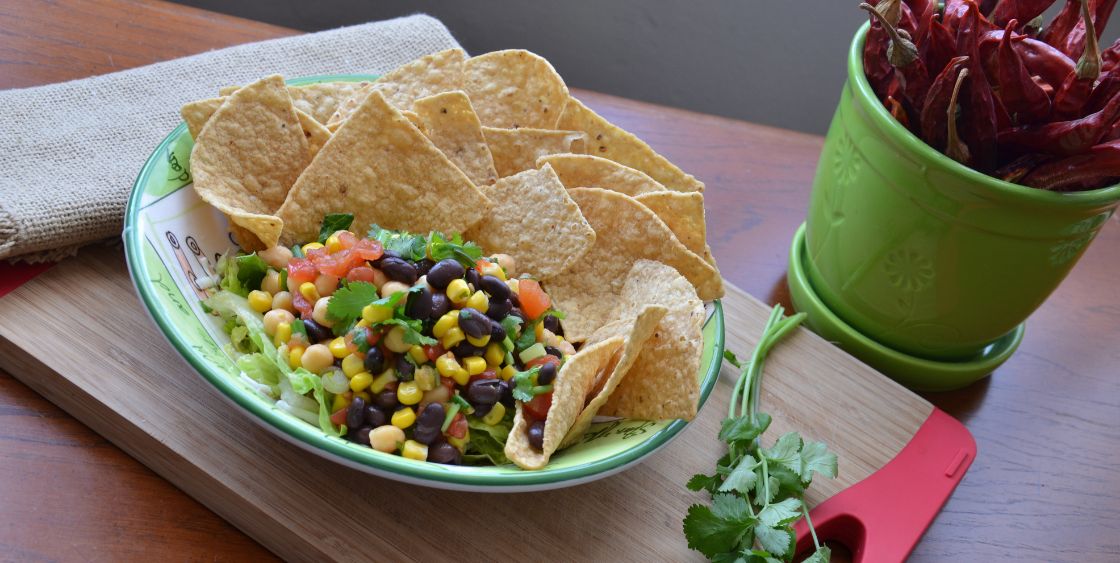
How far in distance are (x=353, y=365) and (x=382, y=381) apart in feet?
0.18

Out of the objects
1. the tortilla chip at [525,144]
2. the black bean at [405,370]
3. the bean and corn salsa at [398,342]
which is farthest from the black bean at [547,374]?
the tortilla chip at [525,144]

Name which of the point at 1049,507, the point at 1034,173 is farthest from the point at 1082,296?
the point at 1034,173

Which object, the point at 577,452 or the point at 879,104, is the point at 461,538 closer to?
the point at 577,452

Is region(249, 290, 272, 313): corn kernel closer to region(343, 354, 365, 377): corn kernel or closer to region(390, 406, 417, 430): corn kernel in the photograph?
region(343, 354, 365, 377): corn kernel

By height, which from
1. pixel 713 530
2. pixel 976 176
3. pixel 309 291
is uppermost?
pixel 976 176

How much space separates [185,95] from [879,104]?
59.1 inches

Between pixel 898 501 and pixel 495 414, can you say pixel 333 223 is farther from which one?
pixel 898 501

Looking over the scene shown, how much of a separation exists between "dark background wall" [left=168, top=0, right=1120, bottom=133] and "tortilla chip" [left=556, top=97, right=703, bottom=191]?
1.85 metres

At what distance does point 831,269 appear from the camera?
194 centimetres

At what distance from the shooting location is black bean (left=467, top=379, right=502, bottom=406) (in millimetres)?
1479

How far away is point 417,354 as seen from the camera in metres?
1.49

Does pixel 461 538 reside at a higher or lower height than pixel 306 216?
lower

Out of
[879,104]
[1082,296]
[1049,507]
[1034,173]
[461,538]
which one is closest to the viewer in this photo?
[461,538]

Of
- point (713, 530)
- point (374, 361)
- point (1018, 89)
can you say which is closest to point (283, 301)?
point (374, 361)
